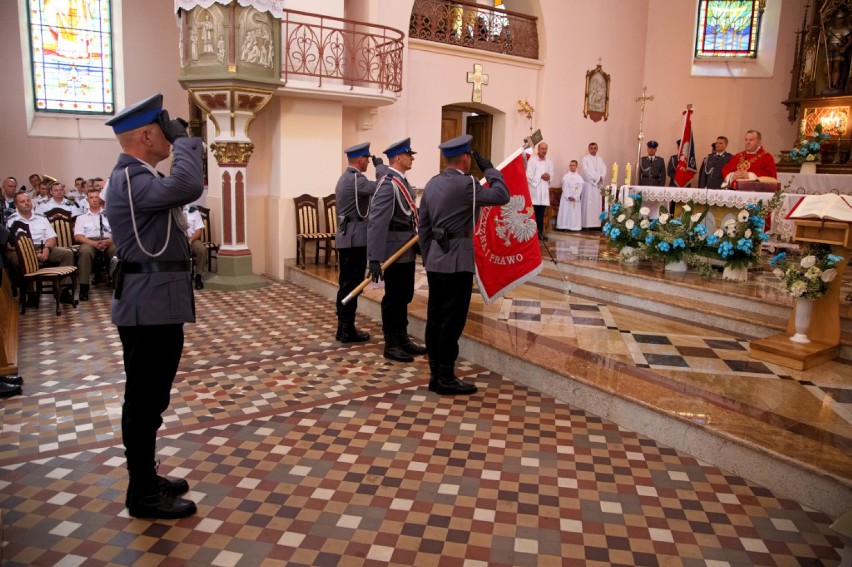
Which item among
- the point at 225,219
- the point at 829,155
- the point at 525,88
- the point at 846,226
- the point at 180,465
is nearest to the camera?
the point at 180,465

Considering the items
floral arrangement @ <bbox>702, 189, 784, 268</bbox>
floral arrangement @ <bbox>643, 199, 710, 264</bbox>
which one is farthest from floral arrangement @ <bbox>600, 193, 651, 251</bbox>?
floral arrangement @ <bbox>702, 189, 784, 268</bbox>

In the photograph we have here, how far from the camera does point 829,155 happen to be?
1095 centimetres

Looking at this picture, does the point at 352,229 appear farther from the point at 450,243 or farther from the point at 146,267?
the point at 146,267

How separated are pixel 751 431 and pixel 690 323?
9.10 ft

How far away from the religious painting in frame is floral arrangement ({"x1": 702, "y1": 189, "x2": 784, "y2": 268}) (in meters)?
6.56

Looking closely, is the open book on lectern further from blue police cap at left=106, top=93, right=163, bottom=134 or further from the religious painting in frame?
the religious painting in frame

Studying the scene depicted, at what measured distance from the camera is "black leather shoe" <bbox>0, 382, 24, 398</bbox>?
430 centimetres

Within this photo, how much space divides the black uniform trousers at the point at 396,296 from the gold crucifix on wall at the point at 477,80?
683 centimetres

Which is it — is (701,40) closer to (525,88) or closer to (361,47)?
(525,88)

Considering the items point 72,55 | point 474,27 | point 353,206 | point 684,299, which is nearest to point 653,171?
point 474,27

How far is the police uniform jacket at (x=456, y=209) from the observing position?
4359 millimetres

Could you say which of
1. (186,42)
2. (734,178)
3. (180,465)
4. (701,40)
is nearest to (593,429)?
(180,465)

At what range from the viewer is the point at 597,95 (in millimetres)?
13070

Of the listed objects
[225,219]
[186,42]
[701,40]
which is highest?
[701,40]
